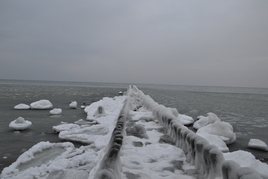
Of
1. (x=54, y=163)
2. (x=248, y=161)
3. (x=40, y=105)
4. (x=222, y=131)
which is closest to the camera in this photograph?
(x=248, y=161)

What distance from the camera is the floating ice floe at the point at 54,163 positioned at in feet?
13.6

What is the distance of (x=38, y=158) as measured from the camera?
5.12m

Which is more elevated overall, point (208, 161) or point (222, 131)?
point (208, 161)

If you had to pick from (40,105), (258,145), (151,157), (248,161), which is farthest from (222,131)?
(40,105)

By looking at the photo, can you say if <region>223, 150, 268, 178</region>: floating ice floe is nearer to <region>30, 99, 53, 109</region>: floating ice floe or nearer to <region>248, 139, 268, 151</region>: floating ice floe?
<region>248, 139, 268, 151</region>: floating ice floe

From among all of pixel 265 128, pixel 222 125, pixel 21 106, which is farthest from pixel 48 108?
pixel 265 128

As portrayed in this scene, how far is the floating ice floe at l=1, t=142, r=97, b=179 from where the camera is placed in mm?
4141

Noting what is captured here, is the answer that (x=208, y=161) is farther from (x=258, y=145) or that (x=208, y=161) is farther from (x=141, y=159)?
(x=258, y=145)

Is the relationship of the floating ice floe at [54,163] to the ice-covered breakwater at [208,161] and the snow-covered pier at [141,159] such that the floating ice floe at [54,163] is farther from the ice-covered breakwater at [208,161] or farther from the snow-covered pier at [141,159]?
the ice-covered breakwater at [208,161]

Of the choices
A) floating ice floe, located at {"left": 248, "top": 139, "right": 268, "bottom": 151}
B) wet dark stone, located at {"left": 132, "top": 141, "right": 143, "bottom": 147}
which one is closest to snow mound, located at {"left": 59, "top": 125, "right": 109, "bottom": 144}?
wet dark stone, located at {"left": 132, "top": 141, "right": 143, "bottom": 147}

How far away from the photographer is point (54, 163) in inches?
185

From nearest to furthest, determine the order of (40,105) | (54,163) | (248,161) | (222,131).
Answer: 1. (248,161)
2. (54,163)
3. (222,131)
4. (40,105)

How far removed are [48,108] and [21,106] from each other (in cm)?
196

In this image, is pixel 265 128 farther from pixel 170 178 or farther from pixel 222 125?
pixel 170 178
